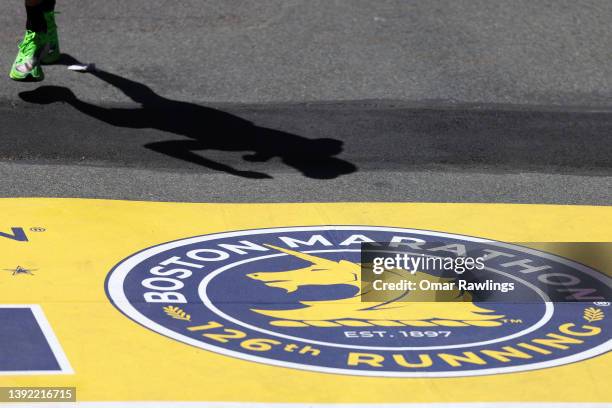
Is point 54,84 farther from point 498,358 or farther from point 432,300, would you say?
point 498,358

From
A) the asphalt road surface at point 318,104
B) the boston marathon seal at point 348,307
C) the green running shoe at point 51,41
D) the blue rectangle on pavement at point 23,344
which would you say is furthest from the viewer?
the green running shoe at point 51,41

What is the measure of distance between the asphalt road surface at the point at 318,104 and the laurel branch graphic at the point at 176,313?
1913 mm

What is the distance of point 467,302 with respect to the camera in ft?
19.7

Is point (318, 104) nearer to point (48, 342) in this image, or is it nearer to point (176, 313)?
point (176, 313)

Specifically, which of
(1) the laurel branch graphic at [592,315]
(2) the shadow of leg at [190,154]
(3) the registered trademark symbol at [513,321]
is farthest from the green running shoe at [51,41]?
(1) the laurel branch graphic at [592,315]

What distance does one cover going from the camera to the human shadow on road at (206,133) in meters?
8.62

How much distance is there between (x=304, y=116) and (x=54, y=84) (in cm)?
239

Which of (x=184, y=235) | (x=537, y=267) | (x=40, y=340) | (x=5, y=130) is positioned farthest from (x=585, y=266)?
(x=5, y=130)

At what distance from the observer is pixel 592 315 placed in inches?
233

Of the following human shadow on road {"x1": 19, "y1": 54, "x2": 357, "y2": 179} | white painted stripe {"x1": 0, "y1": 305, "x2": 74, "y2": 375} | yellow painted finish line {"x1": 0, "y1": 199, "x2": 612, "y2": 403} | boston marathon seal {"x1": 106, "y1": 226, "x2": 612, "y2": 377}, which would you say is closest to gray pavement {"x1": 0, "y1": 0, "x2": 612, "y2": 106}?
human shadow on road {"x1": 19, "y1": 54, "x2": 357, "y2": 179}

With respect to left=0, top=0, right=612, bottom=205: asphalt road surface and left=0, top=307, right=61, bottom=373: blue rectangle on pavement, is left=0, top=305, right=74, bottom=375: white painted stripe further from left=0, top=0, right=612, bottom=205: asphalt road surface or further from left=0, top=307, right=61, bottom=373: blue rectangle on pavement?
left=0, top=0, right=612, bottom=205: asphalt road surface

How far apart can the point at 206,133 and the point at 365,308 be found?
3717 mm

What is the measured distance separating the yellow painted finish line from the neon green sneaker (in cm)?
213

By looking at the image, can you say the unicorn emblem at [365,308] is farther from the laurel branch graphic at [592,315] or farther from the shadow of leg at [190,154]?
the shadow of leg at [190,154]
